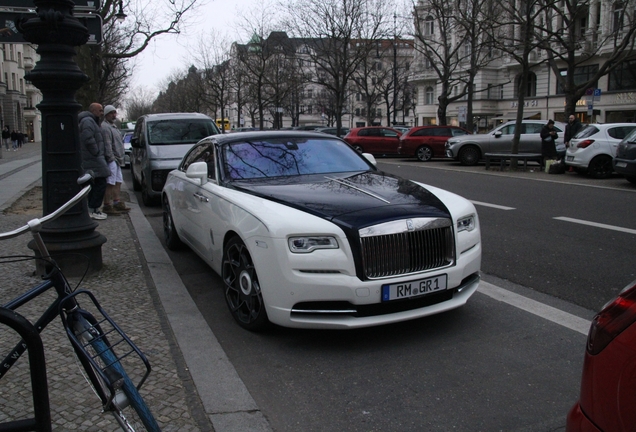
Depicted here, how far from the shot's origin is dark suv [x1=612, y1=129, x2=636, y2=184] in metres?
13.9

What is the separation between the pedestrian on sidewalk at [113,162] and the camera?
1012 centimetres

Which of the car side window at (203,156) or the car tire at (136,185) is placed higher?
the car side window at (203,156)

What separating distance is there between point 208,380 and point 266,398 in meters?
0.41

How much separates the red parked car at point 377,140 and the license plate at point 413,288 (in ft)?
82.0

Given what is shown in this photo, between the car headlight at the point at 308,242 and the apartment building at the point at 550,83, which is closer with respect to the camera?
the car headlight at the point at 308,242

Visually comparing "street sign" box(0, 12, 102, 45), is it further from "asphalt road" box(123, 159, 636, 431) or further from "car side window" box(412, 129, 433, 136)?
"car side window" box(412, 129, 433, 136)

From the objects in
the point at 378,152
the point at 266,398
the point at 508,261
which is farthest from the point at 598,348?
the point at 378,152

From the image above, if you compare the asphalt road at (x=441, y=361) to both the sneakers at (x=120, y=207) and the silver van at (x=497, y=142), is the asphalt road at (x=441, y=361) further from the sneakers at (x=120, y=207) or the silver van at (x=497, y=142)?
the silver van at (x=497, y=142)

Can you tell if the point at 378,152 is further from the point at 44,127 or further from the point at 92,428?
the point at 92,428

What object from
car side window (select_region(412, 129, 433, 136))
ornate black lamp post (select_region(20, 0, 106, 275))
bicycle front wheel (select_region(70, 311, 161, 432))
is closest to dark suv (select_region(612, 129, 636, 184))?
car side window (select_region(412, 129, 433, 136))

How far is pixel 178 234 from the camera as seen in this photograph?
7188 mm

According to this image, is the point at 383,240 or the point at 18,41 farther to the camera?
the point at 18,41

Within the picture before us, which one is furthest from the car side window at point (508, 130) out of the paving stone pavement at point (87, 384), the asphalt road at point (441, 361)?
the paving stone pavement at point (87, 384)

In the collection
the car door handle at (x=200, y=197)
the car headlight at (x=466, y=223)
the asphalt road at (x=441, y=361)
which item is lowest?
the asphalt road at (x=441, y=361)
